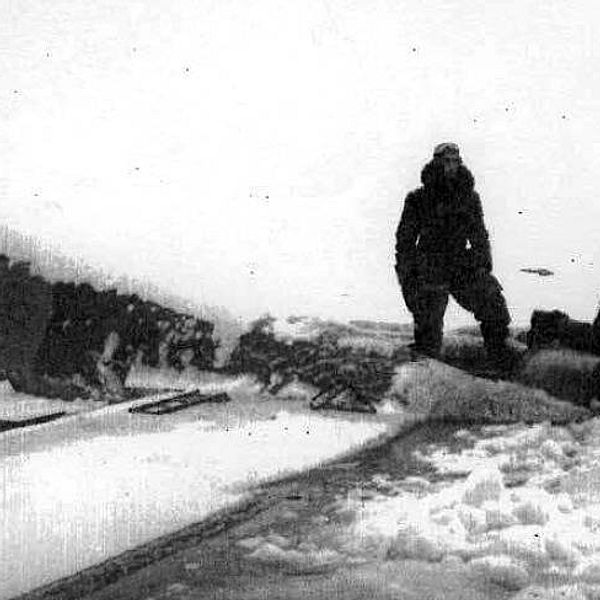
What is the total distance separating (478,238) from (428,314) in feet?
2.72

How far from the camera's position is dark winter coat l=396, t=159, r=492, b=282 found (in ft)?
25.5

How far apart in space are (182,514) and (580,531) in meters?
1.67

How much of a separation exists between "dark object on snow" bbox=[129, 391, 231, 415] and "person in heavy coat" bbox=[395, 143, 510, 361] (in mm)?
1775

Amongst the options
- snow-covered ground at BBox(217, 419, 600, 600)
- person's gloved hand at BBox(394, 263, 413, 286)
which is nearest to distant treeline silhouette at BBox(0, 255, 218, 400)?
person's gloved hand at BBox(394, 263, 413, 286)

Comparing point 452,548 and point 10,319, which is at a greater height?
Result: point 10,319

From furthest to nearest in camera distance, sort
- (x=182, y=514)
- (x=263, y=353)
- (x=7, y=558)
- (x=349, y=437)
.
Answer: (x=263, y=353), (x=349, y=437), (x=182, y=514), (x=7, y=558)

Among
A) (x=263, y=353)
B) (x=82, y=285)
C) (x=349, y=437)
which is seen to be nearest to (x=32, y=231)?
(x=82, y=285)

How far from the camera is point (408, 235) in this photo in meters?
7.90

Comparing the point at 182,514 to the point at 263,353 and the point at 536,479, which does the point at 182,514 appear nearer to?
the point at 536,479

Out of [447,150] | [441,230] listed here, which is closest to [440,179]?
[447,150]

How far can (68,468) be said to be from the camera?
4.65 m

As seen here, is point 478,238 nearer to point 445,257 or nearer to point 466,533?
point 445,257

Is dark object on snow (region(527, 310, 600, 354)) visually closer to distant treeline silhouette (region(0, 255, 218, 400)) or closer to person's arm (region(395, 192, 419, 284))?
person's arm (region(395, 192, 419, 284))

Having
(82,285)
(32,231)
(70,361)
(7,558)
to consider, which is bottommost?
(7,558)
